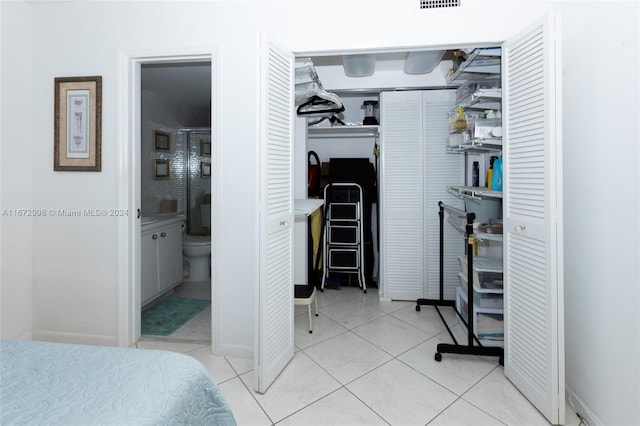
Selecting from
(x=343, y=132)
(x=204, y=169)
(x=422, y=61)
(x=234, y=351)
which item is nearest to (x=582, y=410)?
(x=234, y=351)

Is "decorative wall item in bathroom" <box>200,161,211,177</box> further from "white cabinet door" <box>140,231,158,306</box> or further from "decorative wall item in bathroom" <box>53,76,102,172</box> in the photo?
"decorative wall item in bathroom" <box>53,76,102,172</box>

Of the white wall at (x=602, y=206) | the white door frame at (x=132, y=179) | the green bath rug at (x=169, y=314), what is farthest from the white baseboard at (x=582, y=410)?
the green bath rug at (x=169, y=314)

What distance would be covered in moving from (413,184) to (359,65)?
1.27 metres

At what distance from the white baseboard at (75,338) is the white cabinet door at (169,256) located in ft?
2.69

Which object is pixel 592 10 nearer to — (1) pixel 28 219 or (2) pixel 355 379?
(2) pixel 355 379

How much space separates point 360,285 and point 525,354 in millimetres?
1999

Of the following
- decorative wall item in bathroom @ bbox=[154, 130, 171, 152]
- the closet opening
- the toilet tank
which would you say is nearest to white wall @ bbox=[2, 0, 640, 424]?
the closet opening

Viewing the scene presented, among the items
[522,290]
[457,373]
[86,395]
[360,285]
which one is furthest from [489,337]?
[86,395]

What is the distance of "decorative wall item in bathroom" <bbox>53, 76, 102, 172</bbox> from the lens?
2.24 m

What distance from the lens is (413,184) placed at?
3209mm

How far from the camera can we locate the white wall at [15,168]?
6.99ft

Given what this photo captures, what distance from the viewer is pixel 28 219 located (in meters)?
2.30

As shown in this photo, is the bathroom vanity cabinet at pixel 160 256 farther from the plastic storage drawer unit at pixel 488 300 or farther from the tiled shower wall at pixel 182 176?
the plastic storage drawer unit at pixel 488 300

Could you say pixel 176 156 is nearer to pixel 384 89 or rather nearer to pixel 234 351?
pixel 384 89
